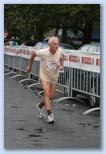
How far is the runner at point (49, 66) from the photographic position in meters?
8.00

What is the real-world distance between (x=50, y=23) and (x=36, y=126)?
1325mm

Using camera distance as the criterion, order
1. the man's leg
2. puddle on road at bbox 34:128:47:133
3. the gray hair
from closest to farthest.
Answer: the gray hair → puddle on road at bbox 34:128:47:133 → the man's leg

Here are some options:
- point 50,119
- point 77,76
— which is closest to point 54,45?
point 50,119

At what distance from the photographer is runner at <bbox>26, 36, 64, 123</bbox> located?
8000 millimetres

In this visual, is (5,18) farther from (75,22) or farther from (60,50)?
(75,22)

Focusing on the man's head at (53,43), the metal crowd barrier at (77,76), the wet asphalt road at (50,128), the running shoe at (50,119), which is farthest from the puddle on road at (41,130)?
the metal crowd barrier at (77,76)

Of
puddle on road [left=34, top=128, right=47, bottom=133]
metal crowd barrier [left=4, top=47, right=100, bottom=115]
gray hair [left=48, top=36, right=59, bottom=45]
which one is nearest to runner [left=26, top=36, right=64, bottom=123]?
gray hair [left=48, top=36, right=59, bottom=45]

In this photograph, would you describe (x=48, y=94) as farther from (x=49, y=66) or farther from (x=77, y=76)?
(x=77, y=76)

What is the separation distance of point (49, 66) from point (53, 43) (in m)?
0.40

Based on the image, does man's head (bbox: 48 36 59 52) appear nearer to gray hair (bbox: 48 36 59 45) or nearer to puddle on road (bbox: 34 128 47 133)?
gray hair (bbox: 48 36 59 45)

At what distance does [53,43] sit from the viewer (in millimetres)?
7828

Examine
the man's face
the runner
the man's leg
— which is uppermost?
the man's face

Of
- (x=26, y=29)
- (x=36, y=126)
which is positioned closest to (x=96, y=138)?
(x=36, y=126)

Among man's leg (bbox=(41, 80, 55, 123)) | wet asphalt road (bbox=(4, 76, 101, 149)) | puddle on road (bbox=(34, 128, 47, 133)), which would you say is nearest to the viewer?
wet asphalt road (bbox=(4, 76, 101, 149))
